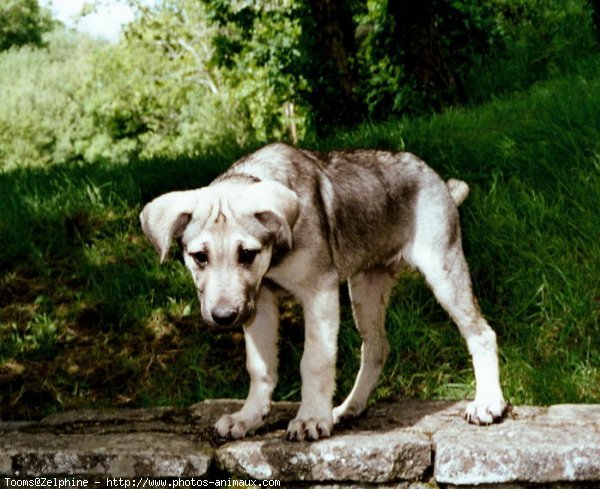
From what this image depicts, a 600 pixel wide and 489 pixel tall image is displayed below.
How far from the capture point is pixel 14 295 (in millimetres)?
7219

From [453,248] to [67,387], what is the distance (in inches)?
129

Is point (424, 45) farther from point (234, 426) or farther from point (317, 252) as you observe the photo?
point (234, 426)

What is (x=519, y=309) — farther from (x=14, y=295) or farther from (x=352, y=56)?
(x=352, y=56)

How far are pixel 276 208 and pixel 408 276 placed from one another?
9.71 feet

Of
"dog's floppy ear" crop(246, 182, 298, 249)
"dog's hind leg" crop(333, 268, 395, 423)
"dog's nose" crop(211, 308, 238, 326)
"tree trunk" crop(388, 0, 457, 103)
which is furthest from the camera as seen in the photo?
"tree trunk" crop(388, 0, 457, 103)

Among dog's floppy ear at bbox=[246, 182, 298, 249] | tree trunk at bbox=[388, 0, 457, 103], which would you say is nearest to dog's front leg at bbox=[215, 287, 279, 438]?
dog's floppy ear at bbox=[246, 182, 298, 249]

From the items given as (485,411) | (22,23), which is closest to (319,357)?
(485,411)

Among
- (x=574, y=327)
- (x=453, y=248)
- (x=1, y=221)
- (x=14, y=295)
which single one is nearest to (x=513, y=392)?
(x=574, y=327)

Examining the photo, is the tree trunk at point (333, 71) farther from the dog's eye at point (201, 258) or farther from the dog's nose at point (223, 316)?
the dog's nose at point (223, 316)

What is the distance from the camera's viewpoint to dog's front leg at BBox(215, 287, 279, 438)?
413cm

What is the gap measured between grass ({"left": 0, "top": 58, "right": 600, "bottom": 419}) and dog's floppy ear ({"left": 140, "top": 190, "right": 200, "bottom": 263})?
7.62ft

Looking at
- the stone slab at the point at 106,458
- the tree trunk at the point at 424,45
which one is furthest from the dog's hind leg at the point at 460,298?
the tree trunk at the point at 424,45

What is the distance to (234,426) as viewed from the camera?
409cm

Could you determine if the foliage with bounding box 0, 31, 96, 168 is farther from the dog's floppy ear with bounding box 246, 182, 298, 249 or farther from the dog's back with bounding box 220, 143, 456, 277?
the dog's floppy ear with bounding box 246, 182, 298, 249
